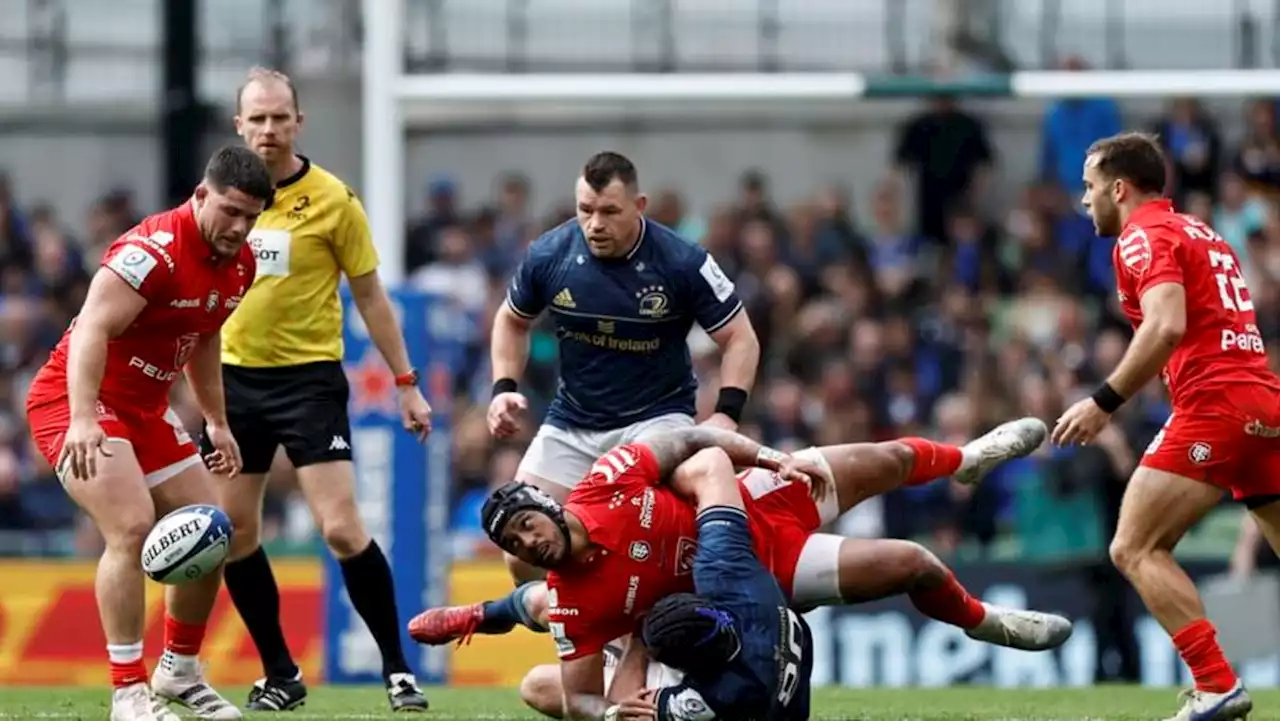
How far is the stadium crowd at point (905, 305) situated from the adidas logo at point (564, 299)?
6362 mm

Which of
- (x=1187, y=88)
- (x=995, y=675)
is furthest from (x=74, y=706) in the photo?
(x=1187, y=88)

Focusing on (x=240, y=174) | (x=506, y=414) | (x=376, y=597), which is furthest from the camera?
(x=376, y=597)

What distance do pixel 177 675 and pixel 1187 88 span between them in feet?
26.0

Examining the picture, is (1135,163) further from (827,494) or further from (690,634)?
(690,634)

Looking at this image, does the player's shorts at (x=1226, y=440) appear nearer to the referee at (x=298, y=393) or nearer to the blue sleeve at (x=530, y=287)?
the blue sleeve at (x=530, y=287)

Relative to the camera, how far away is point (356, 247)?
1069 centimetres

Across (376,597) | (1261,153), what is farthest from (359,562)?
(1261,153)

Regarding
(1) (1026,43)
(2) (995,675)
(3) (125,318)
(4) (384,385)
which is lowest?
(2) (995,675)

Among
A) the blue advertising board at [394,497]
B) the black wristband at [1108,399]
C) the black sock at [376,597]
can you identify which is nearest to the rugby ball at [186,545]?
the black sock at [376,597]

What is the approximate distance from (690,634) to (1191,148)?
1142cm

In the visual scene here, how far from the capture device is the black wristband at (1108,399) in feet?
30.0

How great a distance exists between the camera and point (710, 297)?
1027 centimetres

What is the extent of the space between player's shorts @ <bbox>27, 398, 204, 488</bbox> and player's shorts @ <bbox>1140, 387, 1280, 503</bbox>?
394 cm

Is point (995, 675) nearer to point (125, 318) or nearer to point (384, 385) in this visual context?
point (384, 385)
